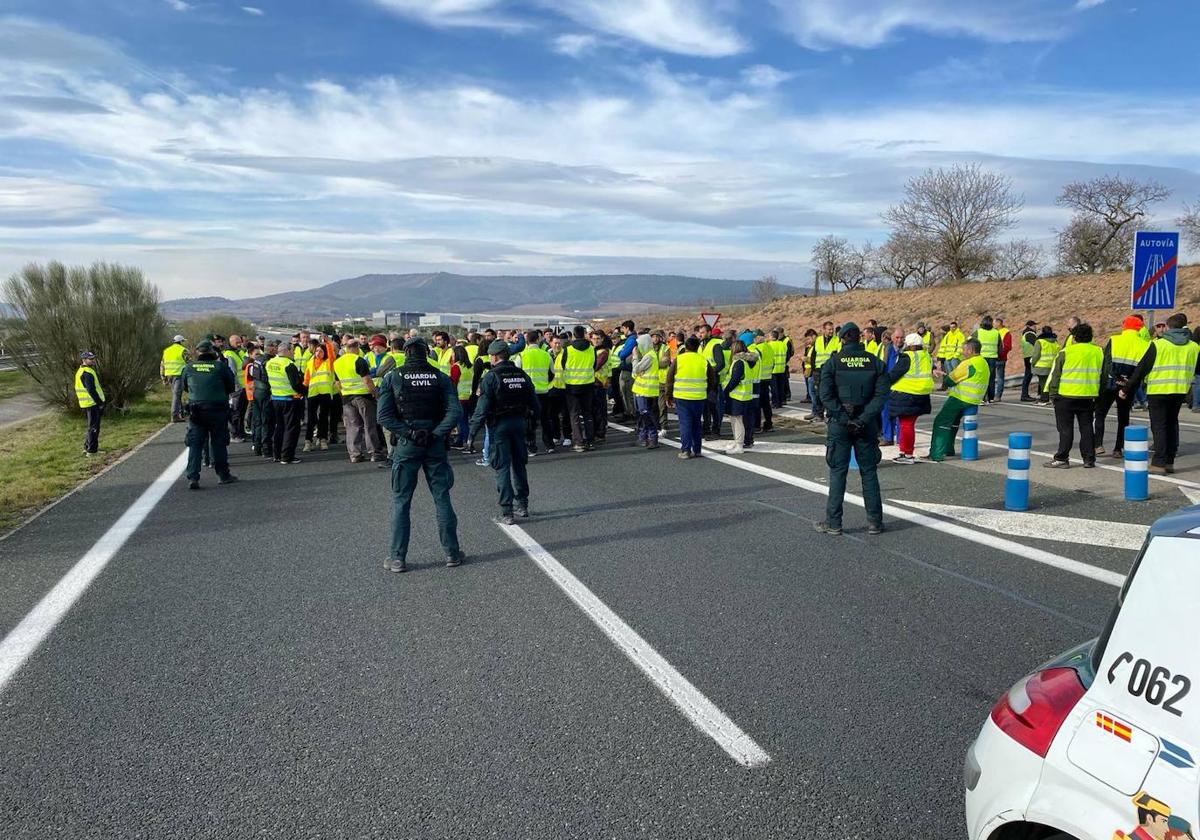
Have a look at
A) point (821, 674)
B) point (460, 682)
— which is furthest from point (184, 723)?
point (821, 674)

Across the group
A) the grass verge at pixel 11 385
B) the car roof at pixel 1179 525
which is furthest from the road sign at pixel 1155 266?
the grass verge at pixel 11 385

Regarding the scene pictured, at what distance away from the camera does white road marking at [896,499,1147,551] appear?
25.5 ft

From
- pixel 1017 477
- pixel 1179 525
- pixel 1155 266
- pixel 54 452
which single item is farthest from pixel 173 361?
pixel 1179 525

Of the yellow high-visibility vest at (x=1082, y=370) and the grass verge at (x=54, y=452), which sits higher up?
the yellow high-visibility vest at (x=1082, y=370)

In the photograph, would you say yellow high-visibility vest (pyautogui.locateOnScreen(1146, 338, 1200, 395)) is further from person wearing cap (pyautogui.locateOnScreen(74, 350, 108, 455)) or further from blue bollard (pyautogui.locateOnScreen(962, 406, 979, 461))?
person wearing cap (pyautogui.locateOnScreen(74, 350, 108, 455))

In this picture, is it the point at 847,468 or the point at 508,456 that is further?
the point at 508,456

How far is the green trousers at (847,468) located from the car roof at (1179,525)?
5.81m

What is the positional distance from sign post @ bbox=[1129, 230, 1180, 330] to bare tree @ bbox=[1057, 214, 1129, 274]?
44.0m

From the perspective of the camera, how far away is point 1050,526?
8367 mm

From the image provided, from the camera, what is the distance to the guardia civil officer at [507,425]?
9102 mm

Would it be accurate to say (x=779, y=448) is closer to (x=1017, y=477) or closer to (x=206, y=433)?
(x=1017, y=477)

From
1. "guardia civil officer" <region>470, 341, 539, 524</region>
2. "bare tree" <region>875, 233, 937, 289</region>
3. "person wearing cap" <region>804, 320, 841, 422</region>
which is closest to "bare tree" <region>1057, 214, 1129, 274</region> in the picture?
"bare tree" <region>875, 233, 937, 289</region>

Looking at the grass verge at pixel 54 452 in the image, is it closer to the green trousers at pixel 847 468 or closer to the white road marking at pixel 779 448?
the green trousers at pixel 847 468

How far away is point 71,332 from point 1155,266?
2423 cm
